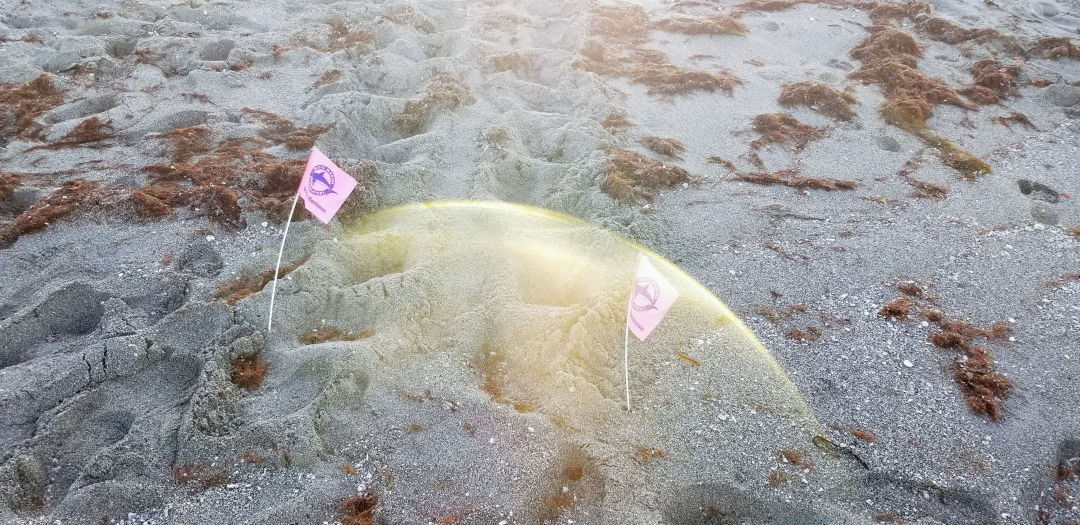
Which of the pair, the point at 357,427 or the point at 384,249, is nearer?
the point at 357,427

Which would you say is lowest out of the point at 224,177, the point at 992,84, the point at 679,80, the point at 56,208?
the point at 992,84

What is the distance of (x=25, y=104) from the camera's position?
7684mm

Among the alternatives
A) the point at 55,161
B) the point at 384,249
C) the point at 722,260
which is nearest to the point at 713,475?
the point at 722,260

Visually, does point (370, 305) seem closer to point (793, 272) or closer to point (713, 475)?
point (713, 475)

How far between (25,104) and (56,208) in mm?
3218

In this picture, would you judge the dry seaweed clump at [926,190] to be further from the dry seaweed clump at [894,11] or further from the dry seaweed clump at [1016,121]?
the dry seaweed clump at [894,11]

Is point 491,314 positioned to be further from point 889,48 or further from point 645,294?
point 889,48

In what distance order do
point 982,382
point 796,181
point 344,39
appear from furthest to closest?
1. point 344,39
2. point 796,181
3. point 982,382

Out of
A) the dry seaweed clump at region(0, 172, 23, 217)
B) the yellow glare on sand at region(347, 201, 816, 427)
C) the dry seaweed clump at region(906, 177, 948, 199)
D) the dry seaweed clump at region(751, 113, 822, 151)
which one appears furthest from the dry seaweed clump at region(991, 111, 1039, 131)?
the dry seaweed clump at region(0, 172, 23, 217)

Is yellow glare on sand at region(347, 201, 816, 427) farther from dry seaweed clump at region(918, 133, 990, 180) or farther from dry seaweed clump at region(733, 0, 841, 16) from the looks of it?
dry seaweed clump at region(733, 0, 841, 16)

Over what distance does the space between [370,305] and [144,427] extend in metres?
1.93

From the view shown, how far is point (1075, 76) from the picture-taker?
10023 millimetres

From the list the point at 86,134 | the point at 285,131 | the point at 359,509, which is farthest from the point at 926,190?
the point at 86,134

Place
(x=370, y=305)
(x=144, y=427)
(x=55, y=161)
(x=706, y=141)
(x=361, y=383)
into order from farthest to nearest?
1. (x=706, y=141)
2. (x=55, y=161)
3. (x=370, y=305)
4. (x=361, y=383)
5. (x=144, y=427)
